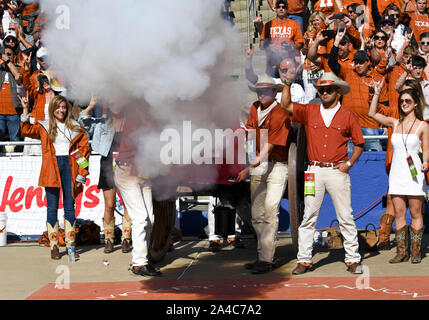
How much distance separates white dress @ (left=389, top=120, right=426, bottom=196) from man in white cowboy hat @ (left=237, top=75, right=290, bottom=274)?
1479 mm

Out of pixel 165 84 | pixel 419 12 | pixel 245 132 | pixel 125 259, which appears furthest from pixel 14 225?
pixel 419 12

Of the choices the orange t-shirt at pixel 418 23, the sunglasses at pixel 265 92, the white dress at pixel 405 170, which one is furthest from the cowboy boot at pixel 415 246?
the orange t-shirt at pixel 418 23

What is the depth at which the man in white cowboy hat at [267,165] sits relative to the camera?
7.90 m

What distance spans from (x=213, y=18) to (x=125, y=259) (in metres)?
4.05

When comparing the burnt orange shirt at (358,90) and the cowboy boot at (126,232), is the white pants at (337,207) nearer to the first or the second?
the cowboy boot at (126,232)

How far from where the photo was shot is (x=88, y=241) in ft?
34.3

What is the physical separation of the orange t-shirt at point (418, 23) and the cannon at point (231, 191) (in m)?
6.62

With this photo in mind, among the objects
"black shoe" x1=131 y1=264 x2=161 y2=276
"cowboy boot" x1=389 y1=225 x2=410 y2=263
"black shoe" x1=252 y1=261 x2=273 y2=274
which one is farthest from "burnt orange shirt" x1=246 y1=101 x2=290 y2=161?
"black shoe" x1=131 y1=264 x2=161 y2=276

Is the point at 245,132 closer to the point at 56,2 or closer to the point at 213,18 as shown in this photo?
the point at 213,18

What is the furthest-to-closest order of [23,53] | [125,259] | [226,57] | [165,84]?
[23,53] → [125,259] → [226,57] → [165,84]

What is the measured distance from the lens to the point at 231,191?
28.8 feet

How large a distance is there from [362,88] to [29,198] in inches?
235

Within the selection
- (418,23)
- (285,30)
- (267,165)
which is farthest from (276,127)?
(418,23)

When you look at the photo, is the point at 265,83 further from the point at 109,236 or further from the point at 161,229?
the point at 109,236
